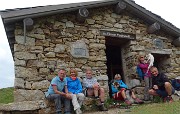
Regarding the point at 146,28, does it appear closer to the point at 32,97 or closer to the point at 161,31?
the point at 161,31

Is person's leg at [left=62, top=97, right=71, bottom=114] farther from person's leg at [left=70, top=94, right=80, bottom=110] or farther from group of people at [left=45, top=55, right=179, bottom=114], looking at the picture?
person's leg at [left=70, top=94, right=80, bottom=110]

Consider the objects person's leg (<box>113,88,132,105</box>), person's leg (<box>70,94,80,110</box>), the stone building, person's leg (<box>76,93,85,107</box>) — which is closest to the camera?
person's leg (<box>70,94,80,110</box>)

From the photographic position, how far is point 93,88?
7.56 metres

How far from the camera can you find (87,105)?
291 inches

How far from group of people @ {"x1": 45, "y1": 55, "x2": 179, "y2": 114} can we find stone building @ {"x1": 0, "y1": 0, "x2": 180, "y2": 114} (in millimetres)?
429

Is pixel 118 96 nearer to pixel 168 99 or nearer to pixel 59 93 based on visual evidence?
pixel 168 99

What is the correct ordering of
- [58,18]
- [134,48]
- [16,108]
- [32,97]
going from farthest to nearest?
1. [134,48]
2. [58,18]
3. [32,97]
4. [16,108]

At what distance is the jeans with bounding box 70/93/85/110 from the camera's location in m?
6.62

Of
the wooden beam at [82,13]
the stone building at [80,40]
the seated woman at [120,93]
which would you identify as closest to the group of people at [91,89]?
the seated woman at [120,93]

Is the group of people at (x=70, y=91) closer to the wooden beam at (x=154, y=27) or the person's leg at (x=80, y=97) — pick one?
the person's leg at (x=80, y=97)

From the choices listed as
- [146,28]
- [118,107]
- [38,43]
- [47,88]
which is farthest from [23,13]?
[146,28]

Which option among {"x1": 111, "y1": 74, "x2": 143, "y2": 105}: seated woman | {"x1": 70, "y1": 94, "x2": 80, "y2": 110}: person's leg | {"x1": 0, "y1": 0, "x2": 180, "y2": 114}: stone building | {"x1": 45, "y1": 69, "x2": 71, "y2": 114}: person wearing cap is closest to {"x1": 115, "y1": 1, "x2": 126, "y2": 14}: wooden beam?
{"x1": 0, "y1": 0, "x2": 180, "y2": 114}: stone building

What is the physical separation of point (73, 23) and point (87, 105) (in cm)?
262

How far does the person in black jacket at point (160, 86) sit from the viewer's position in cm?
781
